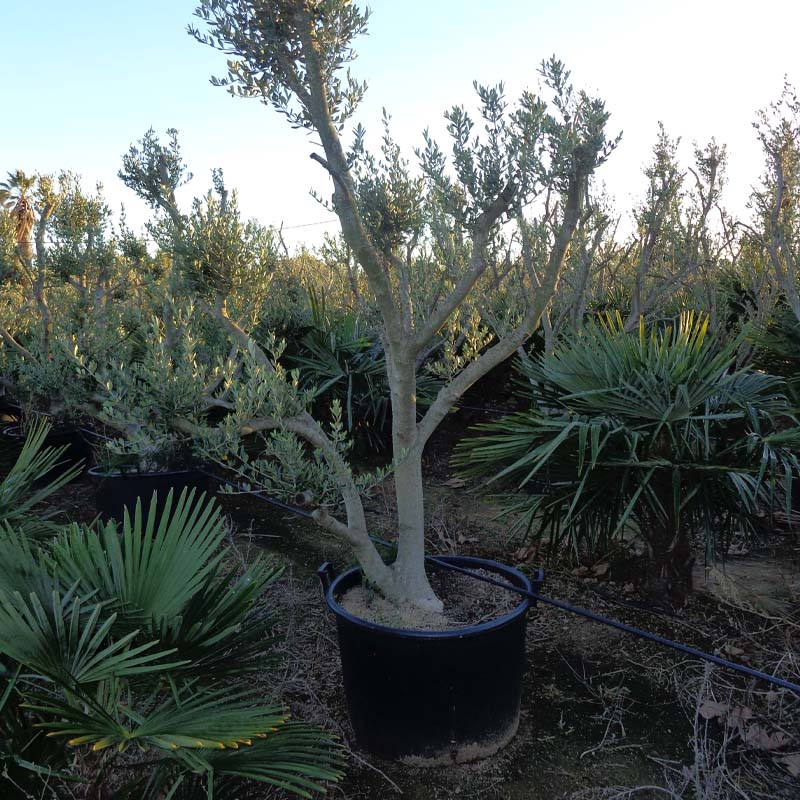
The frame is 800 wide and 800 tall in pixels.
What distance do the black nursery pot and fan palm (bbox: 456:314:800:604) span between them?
2.96 feet

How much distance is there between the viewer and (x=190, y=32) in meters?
2.46

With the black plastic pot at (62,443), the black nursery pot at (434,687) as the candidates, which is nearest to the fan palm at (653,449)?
the black nursery pot at (434,687)

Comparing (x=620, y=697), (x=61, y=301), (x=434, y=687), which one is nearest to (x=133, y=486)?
(x=434, y=687)

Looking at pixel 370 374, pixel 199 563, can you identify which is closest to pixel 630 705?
pixel 199 563

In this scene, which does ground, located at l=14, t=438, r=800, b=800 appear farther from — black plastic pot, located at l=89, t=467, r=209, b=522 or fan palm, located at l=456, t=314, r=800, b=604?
black plastic pot, located at l=89, t=467, r=209, b=522

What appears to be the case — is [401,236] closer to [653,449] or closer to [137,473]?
[653,449]

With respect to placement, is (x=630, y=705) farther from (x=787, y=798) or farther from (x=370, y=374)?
(x=370, y=374)

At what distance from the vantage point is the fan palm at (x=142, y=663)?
154 cm

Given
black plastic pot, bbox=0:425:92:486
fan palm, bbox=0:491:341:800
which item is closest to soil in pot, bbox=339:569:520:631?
fan palm, bbox=0:491:341:800

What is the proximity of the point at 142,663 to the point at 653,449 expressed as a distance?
2532 mm

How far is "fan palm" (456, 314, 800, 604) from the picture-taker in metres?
3.19

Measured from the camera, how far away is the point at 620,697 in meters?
3.00

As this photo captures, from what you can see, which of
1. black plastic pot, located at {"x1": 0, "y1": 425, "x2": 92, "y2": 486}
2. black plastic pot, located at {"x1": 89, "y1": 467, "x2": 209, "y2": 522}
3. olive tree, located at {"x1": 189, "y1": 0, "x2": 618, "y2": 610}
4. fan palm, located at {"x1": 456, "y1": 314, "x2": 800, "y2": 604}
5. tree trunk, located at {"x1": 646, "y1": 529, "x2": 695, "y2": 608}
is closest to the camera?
olive tree, located at {"x1": 189, "y1": 0, "x2": 618, "y2": 610}

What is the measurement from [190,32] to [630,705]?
10.7ft
